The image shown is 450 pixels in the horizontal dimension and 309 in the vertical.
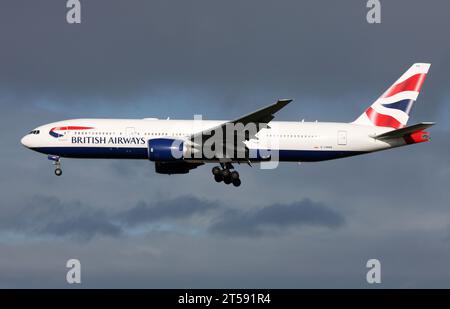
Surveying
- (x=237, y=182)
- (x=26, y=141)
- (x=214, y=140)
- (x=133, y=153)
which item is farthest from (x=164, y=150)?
(x=26, y=141)

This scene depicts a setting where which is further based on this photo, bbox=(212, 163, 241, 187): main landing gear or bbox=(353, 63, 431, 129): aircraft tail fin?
bbox=(353, 63, 431, 129): aircraft tail fin

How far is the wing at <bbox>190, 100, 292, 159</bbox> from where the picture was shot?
5062 cm

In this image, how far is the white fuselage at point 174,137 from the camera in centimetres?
5400

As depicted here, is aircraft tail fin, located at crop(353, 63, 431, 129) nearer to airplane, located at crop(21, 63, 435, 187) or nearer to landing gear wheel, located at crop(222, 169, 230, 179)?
airplane, located at crop(21, 63, 435, 187)

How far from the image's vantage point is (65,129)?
54.9 meters

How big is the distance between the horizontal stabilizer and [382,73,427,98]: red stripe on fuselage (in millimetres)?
5134

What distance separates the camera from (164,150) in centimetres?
5269

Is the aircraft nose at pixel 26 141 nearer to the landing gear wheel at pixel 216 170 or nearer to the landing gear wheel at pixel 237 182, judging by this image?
the landing gear wheel at pixel 216 170

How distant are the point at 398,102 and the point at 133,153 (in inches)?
721

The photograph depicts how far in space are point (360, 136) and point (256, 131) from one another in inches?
294

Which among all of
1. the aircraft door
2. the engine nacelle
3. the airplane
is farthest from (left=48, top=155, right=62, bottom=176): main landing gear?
the aircraft door

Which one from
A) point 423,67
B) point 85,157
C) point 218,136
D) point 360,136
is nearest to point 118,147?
point 85,157

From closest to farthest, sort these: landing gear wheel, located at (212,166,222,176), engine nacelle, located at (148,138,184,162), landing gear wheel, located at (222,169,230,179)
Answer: engine nacelle, located at (148,138,184,162) < landing gear wheel, located at (222,169,230,179) < landing gear wheel, located at (212,166,222,176)

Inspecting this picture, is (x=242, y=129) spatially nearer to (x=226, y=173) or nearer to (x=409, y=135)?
(x=226, y=173)
